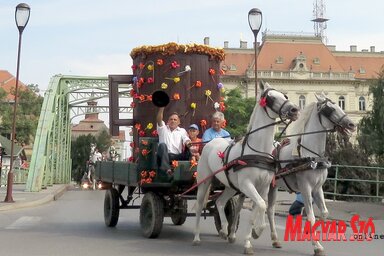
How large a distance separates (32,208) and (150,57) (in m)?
8.68

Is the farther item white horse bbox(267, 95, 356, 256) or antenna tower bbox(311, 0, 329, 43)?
antenna tower bbox(311, 0, 329, 43)

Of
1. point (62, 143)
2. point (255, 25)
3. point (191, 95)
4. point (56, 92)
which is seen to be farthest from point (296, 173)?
point (62, 143)

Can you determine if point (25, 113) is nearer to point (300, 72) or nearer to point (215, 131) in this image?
point (300, 72)

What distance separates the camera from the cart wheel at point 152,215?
9883 mm

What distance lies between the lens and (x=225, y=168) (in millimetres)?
8664

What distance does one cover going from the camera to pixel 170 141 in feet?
33.3

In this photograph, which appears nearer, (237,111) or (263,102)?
(263,102)

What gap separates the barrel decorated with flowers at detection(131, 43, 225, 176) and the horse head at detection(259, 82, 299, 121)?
254cm

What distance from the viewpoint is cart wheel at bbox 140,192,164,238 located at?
988 centimetres

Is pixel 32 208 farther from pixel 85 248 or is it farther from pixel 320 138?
pixel 320 138

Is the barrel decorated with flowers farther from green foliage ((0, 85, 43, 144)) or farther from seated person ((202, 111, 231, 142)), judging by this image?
green foliage ((0, 85, 43, 144))

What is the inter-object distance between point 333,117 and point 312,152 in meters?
0.64

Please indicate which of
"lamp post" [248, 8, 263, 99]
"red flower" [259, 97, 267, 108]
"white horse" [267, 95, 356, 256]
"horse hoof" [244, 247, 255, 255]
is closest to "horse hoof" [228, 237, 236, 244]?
"white horse" [267, 95, 356, 256]

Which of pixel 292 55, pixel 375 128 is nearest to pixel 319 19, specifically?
pixel 292 55
